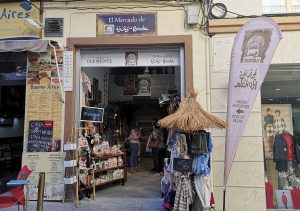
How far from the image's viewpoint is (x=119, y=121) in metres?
13.7

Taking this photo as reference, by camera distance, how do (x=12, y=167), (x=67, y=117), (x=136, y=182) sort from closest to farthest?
(x=67, y=117) → (x=136, y=182) → (x=12, y=167)

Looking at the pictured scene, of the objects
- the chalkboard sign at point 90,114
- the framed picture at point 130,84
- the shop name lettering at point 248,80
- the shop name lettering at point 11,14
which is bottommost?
the chalkboard sign at point 90,114

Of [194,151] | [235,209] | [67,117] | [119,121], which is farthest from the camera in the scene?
[119,121]

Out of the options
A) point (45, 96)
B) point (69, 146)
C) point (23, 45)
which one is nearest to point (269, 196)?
point (69, 146)

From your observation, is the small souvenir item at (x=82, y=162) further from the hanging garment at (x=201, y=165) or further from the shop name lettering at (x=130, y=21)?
the shop name lettering at (x=130, y=21)

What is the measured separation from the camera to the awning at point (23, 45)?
22.2ft

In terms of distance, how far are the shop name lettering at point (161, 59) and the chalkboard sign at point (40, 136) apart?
2.65 m

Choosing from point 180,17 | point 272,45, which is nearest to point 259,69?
point 272,45

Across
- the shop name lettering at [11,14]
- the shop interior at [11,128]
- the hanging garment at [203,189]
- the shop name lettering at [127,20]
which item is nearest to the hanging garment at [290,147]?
the hanging garment at [203,189]

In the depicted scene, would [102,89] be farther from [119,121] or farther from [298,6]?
[298,6]

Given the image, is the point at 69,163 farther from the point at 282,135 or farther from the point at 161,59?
the point at 282,135

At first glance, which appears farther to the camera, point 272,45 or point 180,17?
point 180,17

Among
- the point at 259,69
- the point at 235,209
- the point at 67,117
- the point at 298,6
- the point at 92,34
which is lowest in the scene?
the point at 235,209

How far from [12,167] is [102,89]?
3.58m
